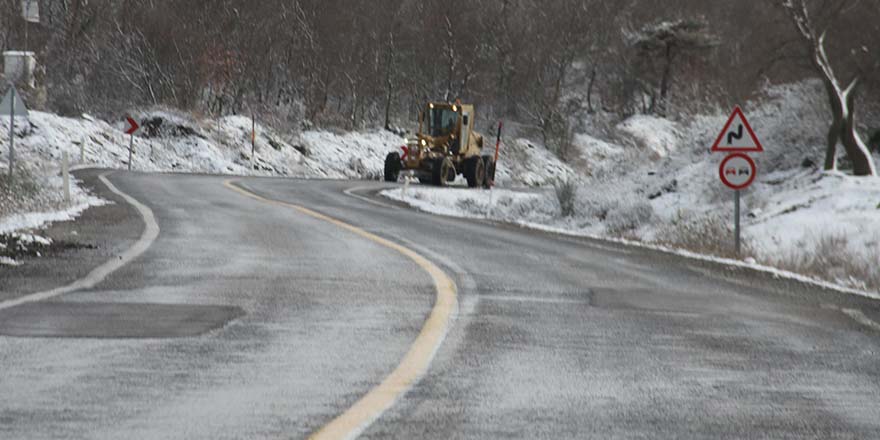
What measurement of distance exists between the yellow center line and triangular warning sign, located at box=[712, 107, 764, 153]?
272 inches

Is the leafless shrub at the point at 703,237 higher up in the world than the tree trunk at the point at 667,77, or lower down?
lower down

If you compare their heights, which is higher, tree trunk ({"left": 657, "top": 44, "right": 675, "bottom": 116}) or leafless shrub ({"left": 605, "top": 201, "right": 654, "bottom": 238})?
tree trunk ({"left": 657, "top": 44, "right": 675, "bottom": 116})

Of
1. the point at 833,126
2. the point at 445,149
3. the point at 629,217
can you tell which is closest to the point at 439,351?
the point at 629,217

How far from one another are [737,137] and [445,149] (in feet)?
66.3

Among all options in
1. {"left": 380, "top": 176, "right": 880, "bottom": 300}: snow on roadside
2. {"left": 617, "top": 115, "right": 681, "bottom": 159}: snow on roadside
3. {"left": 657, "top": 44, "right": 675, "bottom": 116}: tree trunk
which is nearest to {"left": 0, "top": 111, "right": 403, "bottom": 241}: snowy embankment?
{"left": 380, "top": 176, "right": 880, "bottom": 300}: snow on roadside

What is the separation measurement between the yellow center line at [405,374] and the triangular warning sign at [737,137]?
22.6ft

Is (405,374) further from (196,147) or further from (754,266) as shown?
(196,147)

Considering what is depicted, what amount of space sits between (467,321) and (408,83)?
64045 mm

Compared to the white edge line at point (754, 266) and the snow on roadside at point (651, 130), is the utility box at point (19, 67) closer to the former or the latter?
the snow on roadside at point (651, 130)

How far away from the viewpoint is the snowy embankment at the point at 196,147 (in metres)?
42.9

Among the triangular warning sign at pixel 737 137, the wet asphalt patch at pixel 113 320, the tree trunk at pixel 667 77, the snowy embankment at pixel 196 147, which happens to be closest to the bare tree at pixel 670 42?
the tree trunk at pixel 667 77

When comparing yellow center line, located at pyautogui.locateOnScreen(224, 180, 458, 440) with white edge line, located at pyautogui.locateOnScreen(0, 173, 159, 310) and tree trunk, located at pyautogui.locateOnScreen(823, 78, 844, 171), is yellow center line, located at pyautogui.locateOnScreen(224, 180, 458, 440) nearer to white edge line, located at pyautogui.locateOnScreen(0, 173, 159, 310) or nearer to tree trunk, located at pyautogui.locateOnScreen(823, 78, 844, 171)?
white edge line, located at pyautogui.locateOnScreen(0, 173, 159, 310)

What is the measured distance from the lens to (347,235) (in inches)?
610

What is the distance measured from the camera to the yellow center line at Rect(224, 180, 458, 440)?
14.8ft
